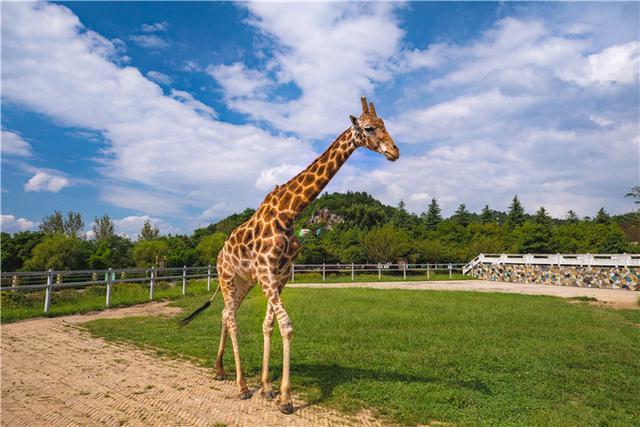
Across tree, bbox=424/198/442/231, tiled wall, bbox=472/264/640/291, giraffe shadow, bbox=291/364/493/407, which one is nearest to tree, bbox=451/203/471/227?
tree, bbox=424/198/442/231

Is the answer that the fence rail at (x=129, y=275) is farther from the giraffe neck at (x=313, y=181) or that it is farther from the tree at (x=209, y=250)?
the giraffe neck at (x=313, y=181)

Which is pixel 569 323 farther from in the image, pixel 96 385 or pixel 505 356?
pixel 96 385

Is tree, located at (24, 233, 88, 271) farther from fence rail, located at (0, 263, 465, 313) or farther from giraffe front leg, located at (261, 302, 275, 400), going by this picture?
giraffe front leg, located at (261, 302, 275, 400)

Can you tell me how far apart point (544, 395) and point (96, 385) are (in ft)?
19.4

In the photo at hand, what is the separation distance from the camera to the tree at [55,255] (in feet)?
108

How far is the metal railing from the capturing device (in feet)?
72.6

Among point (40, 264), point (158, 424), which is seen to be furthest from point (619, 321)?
point (40, 264)

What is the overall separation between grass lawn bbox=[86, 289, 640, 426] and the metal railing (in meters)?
12.5

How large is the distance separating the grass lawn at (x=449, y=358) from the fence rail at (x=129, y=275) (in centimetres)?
312

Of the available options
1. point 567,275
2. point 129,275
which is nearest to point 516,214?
point 567,275

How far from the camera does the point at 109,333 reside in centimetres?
870

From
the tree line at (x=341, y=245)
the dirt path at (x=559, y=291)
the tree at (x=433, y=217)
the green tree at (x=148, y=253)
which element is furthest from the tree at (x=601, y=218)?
the green tree at (x=148, y=253)

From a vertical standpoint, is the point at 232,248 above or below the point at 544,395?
above

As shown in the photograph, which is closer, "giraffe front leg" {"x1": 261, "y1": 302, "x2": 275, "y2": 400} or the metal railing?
"giraffe front leg" {"x1": 261, "y1": 302, "x2": 275, "y2": 400}
